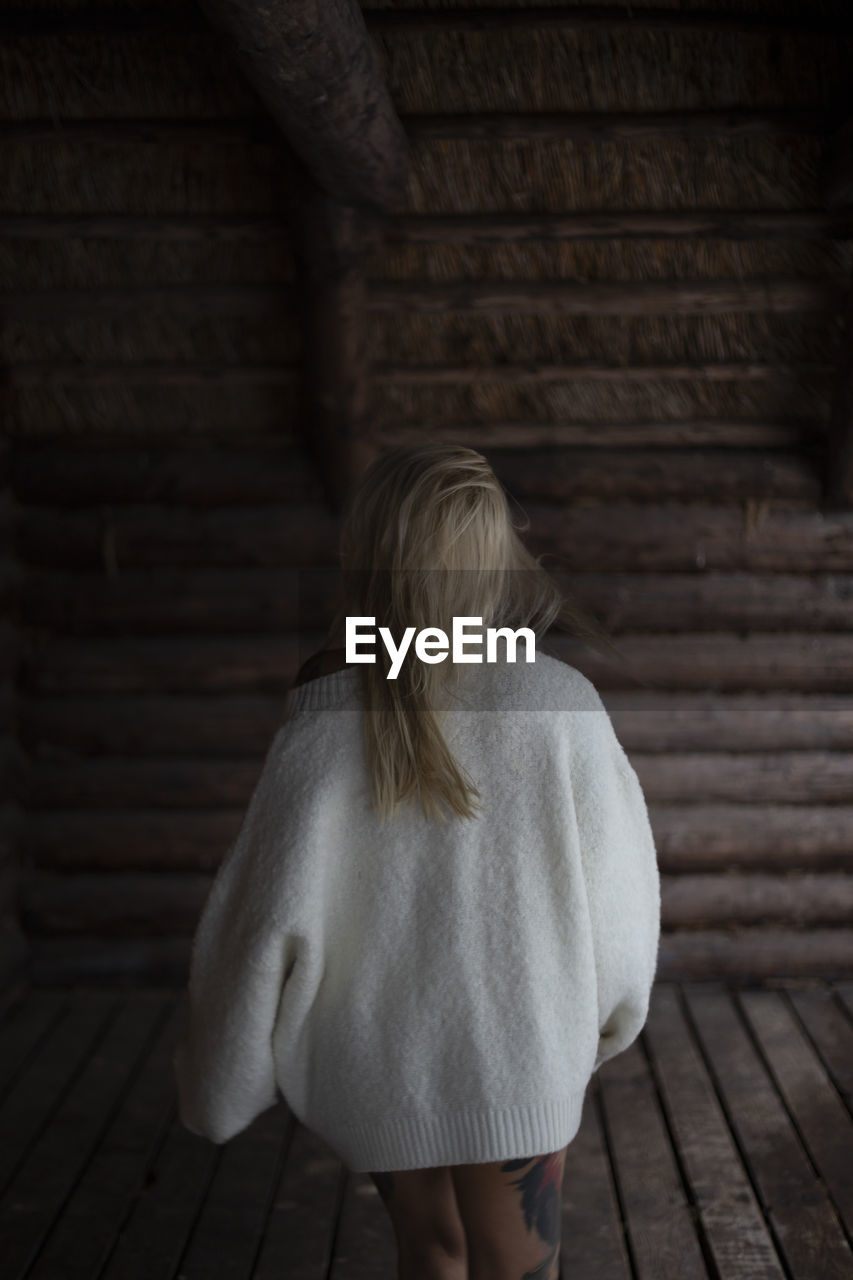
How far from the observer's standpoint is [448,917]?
1.72 meters

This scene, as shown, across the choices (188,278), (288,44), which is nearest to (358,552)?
(288,44)

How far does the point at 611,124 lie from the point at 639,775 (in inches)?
91.8

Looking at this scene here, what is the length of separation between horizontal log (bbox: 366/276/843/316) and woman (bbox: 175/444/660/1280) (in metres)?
2.13

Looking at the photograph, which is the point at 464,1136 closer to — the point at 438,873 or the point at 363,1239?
the point at 438,873

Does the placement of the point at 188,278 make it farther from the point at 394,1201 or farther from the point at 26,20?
the point at 394,1201

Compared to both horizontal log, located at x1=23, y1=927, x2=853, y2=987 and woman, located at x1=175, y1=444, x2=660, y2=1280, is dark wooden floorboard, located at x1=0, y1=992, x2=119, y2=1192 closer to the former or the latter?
horizontal log, located at x1=23, y1=927, x2=853, y2=987

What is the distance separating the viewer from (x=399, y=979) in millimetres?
1750

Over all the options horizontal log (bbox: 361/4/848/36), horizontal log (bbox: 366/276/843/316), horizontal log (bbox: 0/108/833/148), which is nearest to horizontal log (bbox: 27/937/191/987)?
horizontal log (bbox: 366/276/843/316)

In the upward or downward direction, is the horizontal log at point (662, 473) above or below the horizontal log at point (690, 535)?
above

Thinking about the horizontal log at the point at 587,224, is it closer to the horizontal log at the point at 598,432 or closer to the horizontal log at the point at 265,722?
the horizontal log at the point at 598,432

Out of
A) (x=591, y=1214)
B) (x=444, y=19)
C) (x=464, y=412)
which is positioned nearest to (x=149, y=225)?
(x=444, y=19)

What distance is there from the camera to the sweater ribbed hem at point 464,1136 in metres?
1.74

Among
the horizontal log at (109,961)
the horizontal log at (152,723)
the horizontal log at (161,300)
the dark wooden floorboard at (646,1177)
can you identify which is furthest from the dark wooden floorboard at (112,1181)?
the horizontal log at (161,300)

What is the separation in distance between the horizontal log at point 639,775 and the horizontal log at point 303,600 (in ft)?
1.72
